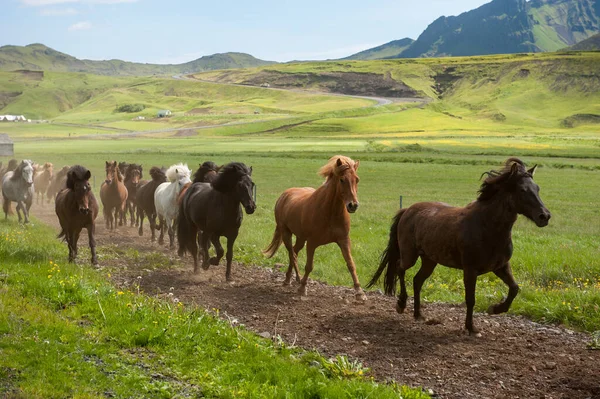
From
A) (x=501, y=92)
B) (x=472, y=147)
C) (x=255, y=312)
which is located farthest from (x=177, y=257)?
(x=501, y=92)

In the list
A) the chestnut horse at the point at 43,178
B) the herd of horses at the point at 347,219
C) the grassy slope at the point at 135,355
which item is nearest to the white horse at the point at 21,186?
the herd of horses at the point at 347,219

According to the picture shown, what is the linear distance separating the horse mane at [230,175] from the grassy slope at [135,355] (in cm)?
411

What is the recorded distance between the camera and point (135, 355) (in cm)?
707

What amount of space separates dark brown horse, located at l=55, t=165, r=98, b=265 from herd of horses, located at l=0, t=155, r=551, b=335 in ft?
0.08

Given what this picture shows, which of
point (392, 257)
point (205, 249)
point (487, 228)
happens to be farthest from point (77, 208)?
point (487, 228)

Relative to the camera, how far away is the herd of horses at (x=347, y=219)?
8.59 meters

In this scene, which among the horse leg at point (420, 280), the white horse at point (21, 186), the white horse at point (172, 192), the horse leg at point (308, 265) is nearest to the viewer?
the horse leg at point (420, 280)

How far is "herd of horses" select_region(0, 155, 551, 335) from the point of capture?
338 inches

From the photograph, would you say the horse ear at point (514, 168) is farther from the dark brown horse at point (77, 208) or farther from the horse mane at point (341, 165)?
the dark brown horse at point (77, 208)

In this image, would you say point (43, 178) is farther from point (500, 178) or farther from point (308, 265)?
point (500, 178)

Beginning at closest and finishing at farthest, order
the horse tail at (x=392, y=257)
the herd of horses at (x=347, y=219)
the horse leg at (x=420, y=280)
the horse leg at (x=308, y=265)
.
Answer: the herd of horses at (x=347, y=219) → the horse leg at (x=420, y=280) → the horse tail at (x=392, y=257) → the horse leg at (x=308, y=265)

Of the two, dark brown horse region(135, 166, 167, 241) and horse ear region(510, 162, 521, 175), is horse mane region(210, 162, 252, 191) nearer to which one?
horse ear region(510, 162, 521, 175)

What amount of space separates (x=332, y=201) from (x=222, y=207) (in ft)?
10.0

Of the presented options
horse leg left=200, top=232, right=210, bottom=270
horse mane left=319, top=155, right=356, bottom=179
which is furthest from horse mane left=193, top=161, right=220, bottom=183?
horse mane left=319, top=155, right=356, bottom=179
